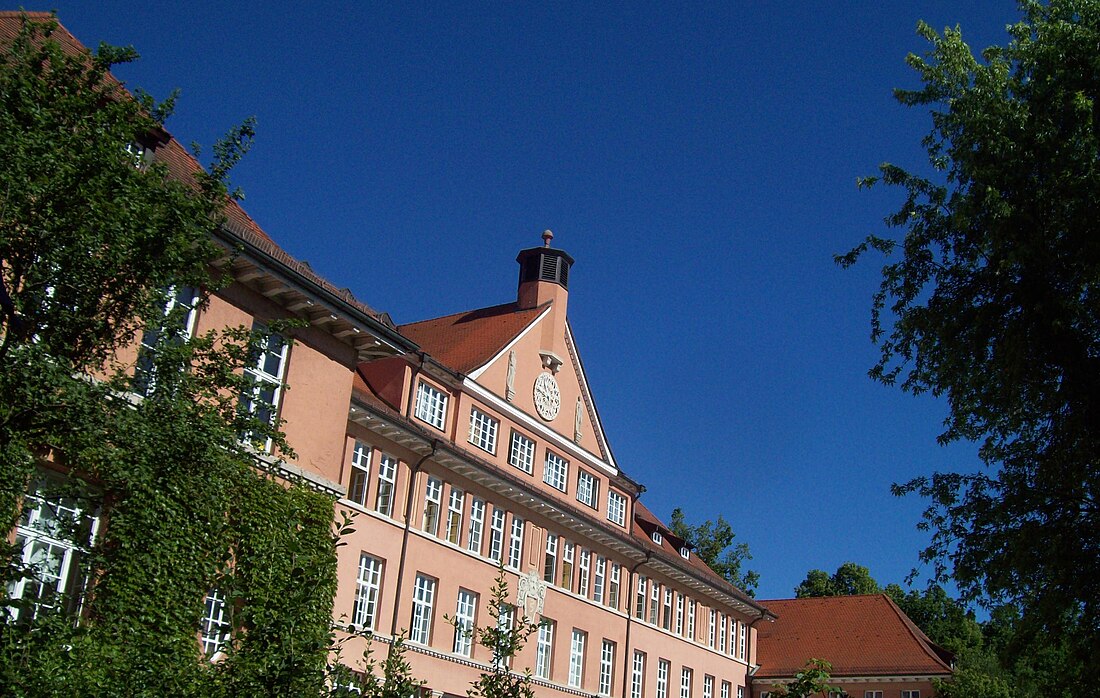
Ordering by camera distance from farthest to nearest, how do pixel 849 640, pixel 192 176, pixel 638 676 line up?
pixel 849 640 → pixel 638 676 → pixel 192 176

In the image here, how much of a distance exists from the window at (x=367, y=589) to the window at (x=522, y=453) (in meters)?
7.20

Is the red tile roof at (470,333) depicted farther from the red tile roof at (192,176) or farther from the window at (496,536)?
the red tile roof at (192,176)

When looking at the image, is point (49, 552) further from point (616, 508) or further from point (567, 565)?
point (616, 508)

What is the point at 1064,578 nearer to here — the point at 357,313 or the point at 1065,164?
the point at 1065,164

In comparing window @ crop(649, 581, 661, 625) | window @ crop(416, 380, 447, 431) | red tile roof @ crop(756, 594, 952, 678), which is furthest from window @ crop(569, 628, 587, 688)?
red tile roof @ crop(756, 594, 952, 678)

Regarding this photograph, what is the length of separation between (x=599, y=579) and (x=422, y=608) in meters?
9.94

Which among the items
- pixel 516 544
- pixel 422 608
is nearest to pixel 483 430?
pixel 516 544

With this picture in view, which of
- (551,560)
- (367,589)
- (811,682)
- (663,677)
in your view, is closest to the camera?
(811,682)

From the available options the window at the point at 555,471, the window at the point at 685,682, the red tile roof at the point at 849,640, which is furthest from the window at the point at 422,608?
the red tile roof at the point at 849,640

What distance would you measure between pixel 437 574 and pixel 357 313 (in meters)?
11.0

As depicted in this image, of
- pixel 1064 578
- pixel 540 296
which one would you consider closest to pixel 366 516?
pixel 540 296

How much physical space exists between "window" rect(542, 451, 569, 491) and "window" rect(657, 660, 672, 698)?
8963 mm

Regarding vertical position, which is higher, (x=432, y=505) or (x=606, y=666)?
(x=432, y=505)

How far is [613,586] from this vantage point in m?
39.7
